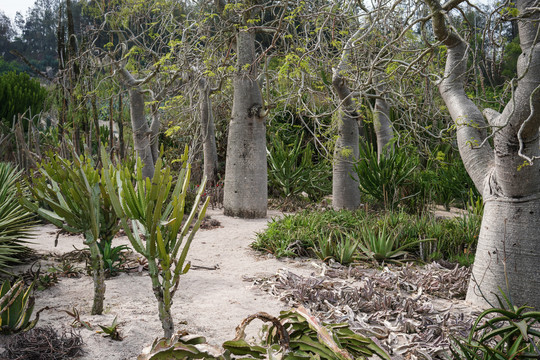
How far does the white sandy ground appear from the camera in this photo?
3063 mm

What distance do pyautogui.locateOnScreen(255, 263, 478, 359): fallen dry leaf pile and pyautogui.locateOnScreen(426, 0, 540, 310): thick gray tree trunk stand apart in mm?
371

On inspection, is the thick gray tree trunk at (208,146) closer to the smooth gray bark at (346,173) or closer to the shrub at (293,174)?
the shrub at (293,174)

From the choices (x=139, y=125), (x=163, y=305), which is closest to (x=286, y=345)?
(x=163, y=305)

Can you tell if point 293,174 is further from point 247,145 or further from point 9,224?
point 9,224

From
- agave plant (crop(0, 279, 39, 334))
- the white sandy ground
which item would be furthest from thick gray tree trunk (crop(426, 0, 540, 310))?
agave plant (crop(0, 279, 39, 334))

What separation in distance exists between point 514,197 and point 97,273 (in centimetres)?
345

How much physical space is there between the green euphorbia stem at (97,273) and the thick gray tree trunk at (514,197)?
2941 mm

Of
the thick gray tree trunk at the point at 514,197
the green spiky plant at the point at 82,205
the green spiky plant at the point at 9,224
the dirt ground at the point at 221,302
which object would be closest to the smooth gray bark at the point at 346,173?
the dirt ground at the point at 221,302

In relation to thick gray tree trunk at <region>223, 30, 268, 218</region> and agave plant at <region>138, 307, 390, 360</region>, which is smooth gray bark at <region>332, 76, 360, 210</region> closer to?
thick gray tree trunk at <region>223, 30, 268, 218</region>

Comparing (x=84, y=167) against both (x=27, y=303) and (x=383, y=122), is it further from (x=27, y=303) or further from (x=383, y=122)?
(x=383, y=122)

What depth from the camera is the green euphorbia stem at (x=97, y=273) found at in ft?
10.9

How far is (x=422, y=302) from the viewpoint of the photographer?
3791 millimetres

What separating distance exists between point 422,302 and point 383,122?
7.14 meters

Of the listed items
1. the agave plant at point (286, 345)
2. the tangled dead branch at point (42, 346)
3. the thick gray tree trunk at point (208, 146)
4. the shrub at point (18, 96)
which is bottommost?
the tangled dead branch at point (42, 346)
